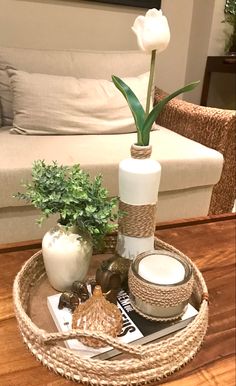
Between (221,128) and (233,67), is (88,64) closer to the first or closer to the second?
(221,128)

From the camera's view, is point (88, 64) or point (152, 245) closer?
point (152, 245)

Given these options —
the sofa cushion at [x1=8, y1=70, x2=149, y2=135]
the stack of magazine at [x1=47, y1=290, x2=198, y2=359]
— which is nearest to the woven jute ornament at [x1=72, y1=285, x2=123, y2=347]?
the stack of magazine at [x1=47, y1=290, x2=198, y2=359]

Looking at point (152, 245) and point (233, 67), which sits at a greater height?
point (233, 67)

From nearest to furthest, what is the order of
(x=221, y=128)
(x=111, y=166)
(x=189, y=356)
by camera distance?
(x=189, y=356)
(x=111, y=166)
(x=221, y=128)

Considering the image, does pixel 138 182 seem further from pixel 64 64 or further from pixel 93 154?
pixel 64 64

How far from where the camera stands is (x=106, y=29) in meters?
2.22

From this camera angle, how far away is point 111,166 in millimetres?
1374

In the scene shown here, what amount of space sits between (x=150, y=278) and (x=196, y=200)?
109 cm

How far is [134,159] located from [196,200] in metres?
1.02

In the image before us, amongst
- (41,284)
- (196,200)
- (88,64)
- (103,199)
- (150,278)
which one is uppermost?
(88,64)

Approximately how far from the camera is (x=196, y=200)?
1.66 m

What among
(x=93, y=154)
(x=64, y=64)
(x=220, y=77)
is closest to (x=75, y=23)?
(x=64, y=64)

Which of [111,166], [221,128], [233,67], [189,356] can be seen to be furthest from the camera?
[233,67]

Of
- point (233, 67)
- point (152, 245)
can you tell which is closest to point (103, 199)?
point (152, 245)
